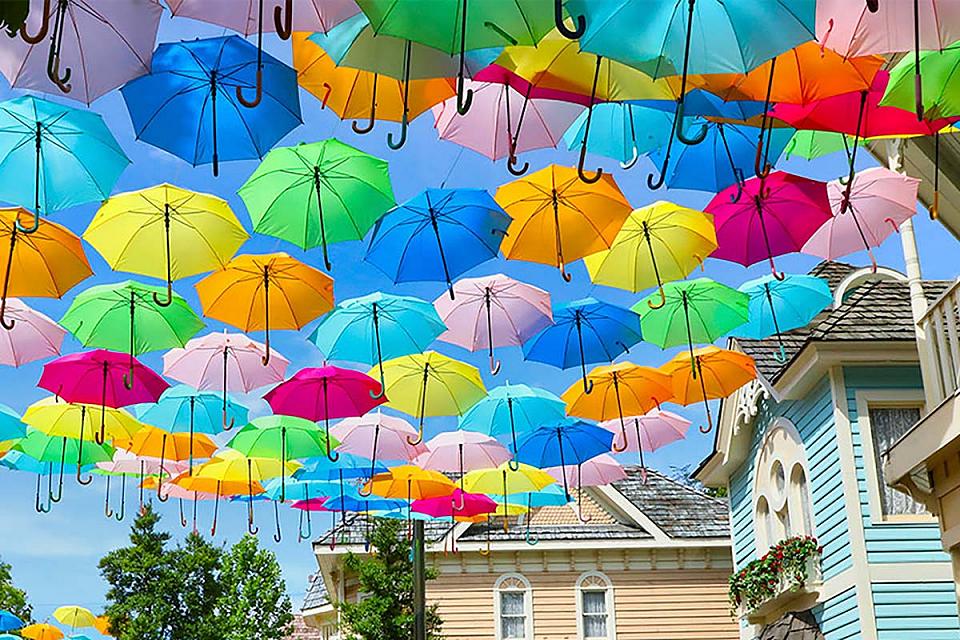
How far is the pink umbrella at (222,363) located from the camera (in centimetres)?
1224

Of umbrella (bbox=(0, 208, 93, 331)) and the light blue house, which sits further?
the light blue house

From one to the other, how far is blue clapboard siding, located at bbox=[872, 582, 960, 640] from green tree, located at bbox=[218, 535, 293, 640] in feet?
55.7

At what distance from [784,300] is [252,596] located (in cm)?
2041

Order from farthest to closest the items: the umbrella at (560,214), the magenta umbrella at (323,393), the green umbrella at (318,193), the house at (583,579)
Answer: the house at (583,579)
the magenta umbrella at (323,393)
the umbrella at (560,214)
the green umbrella at (318,193)

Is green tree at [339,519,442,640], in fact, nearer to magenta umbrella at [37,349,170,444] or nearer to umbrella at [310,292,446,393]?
umbrella at [310,292,446,393]

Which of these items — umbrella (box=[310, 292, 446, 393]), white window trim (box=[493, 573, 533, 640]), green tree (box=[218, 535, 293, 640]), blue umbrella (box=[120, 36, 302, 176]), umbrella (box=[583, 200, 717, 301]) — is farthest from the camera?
green tree (box=[218, 535, 293, 640])

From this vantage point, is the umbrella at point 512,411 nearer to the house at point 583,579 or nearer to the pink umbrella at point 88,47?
the pink umbrella at point 88,47

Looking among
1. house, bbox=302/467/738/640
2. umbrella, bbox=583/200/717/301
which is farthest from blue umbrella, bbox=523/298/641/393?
house, bbox=302/467/738/640

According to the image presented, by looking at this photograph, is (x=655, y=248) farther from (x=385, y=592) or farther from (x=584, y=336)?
(x=385, y=592)

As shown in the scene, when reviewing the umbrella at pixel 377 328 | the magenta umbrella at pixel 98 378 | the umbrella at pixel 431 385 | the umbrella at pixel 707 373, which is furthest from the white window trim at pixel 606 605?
the magenta umbrella at pixel 98 378

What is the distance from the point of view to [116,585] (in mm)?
30344

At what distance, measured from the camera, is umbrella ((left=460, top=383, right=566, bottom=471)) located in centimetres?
1291

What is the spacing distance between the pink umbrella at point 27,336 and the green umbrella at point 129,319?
0.52 m

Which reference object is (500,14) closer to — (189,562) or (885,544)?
(885,544)
